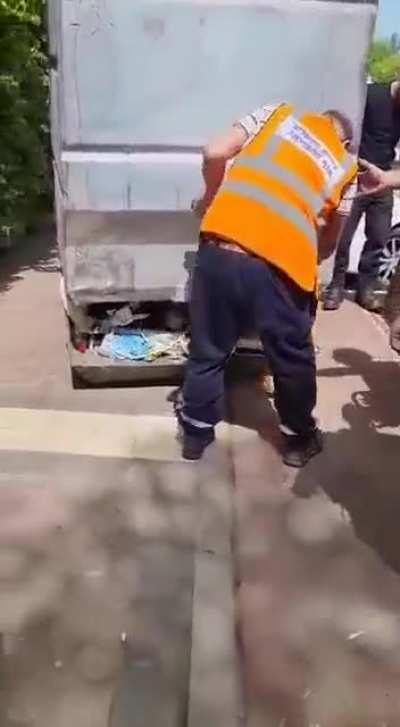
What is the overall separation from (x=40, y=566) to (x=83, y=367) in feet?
5.17

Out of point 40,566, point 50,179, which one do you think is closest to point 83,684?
point 40,566

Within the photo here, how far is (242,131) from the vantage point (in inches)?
144

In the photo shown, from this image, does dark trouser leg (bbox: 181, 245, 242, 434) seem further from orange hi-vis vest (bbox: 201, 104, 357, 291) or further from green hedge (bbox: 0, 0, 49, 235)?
green hedge (bbox: 0, 0, 49, 235)

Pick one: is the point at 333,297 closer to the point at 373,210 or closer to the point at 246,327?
the point at 373,210

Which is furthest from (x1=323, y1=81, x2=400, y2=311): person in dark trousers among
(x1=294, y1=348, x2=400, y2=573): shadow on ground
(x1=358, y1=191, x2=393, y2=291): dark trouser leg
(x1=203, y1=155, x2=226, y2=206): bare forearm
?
(x1=203, y1=155, x2=226, y2=206): bare forearm

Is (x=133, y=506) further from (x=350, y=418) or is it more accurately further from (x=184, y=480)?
(x=350, y=418)

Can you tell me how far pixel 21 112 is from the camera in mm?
7184

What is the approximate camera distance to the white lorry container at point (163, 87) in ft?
13.0

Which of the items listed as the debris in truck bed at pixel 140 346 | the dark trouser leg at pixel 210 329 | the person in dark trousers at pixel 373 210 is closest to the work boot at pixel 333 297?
the person in dark trousers at pixel 373 210

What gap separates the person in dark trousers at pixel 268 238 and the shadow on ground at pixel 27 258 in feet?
10.6

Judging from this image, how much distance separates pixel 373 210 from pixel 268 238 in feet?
9.92

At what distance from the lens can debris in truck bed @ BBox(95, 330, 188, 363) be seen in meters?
4.63

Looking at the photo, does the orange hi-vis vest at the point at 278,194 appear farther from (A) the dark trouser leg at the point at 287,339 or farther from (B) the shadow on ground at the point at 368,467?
(B) the shadow on ground at the point at 368,467

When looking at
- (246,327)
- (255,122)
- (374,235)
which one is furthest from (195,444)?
(374,235)
